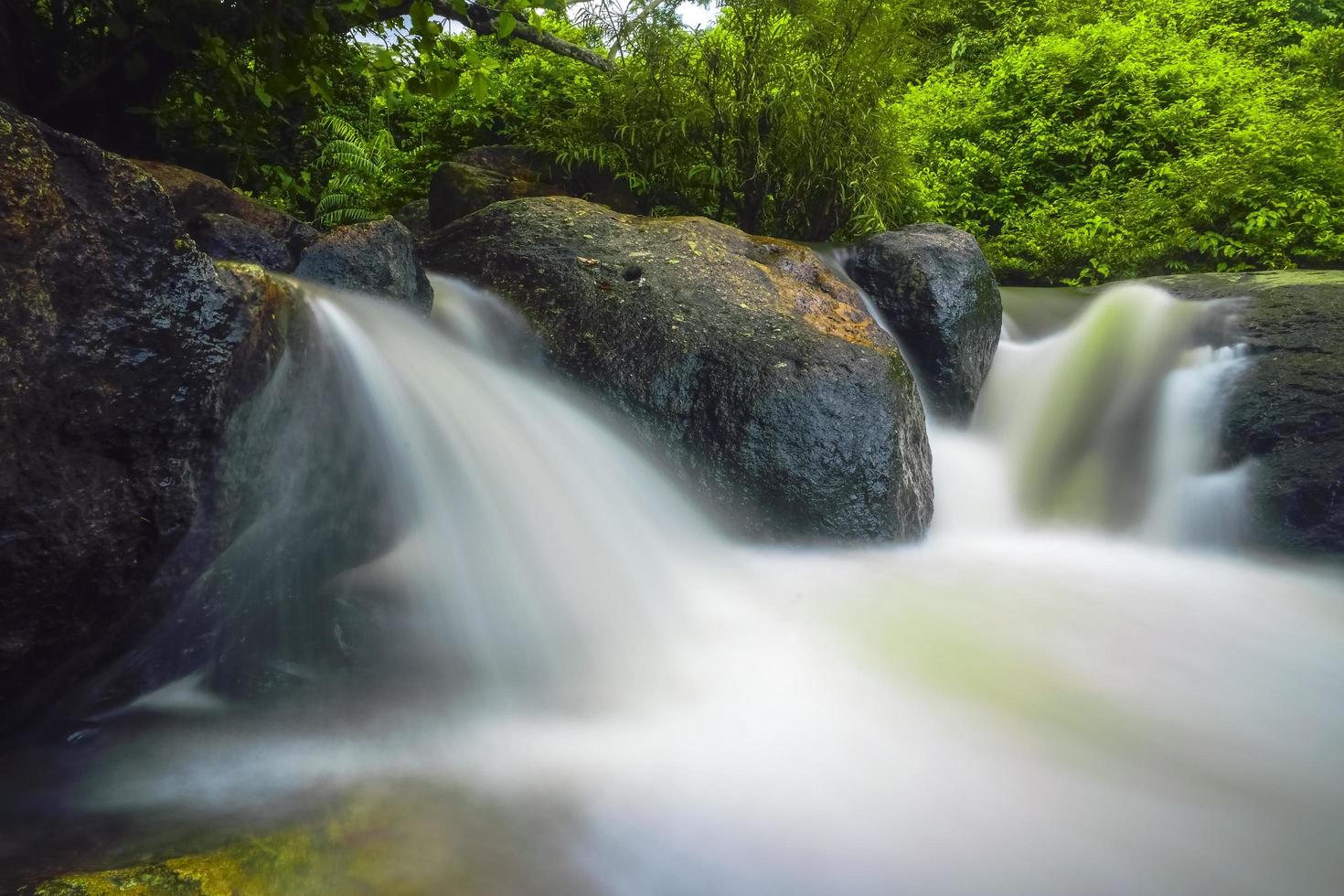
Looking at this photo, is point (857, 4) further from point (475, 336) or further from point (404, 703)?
point (404, 703)

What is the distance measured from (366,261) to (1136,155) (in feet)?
25.4

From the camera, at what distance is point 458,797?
1665mm

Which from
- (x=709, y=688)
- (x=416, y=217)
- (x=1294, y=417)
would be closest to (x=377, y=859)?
(x=709, y=688)

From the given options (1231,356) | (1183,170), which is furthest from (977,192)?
(1231,356)

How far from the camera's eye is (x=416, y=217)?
5.84 metres

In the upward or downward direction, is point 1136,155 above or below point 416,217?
above

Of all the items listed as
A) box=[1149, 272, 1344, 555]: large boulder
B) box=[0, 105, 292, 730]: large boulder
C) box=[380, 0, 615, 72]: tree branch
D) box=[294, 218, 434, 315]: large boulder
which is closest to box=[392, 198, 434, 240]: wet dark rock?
box=[380, 0, 615, 72]: tree branch

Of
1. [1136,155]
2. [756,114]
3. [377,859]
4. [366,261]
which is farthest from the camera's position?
[1136,155]

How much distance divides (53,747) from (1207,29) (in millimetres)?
14053

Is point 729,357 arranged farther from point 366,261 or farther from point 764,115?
point 764,115

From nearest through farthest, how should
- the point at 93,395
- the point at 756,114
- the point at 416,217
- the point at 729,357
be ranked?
1. the point at 93,395
2. the point at 729,357
3. the point at 756,114
4. the point at 416,217

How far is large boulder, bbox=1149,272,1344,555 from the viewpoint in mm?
3582

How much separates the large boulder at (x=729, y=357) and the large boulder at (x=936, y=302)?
546 mm

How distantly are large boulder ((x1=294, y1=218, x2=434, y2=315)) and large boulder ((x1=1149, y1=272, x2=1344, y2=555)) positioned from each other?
13.2ft
